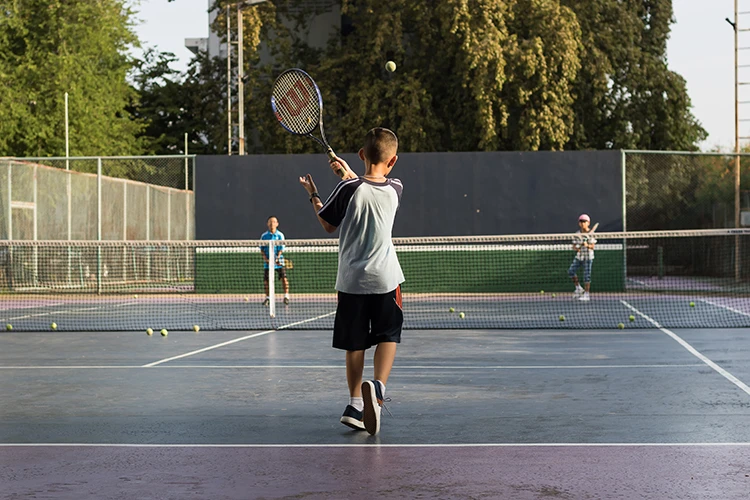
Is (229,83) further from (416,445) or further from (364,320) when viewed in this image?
(416,445)

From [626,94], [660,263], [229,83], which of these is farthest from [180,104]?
[660,263]

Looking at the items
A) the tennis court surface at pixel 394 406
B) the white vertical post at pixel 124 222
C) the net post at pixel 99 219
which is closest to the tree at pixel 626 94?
the white vertical post at pixel 124 222

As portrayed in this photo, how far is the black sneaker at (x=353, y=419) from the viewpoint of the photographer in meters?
6.12

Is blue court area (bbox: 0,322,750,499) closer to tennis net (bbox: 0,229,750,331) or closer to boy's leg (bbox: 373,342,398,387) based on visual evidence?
boy's leg (bbox: 373,342,398,387)

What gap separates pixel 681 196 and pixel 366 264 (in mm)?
18581

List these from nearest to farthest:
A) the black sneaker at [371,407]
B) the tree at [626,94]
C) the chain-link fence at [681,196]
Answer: the black sneaker at [371,407], the chain-link fence at [681,196], the tree at [626,94]

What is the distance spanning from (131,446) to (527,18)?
2747 centimetres

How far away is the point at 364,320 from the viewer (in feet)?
20.2

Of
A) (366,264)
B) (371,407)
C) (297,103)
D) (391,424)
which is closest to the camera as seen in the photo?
(371,407)

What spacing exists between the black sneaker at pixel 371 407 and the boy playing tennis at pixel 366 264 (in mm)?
36

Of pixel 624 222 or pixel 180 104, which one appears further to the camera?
pixel 180 104

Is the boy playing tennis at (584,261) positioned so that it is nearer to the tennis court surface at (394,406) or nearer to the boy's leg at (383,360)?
the tennis court surface at (394,406)

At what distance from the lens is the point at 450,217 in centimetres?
2314

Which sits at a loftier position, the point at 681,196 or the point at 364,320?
the point at 681,196
